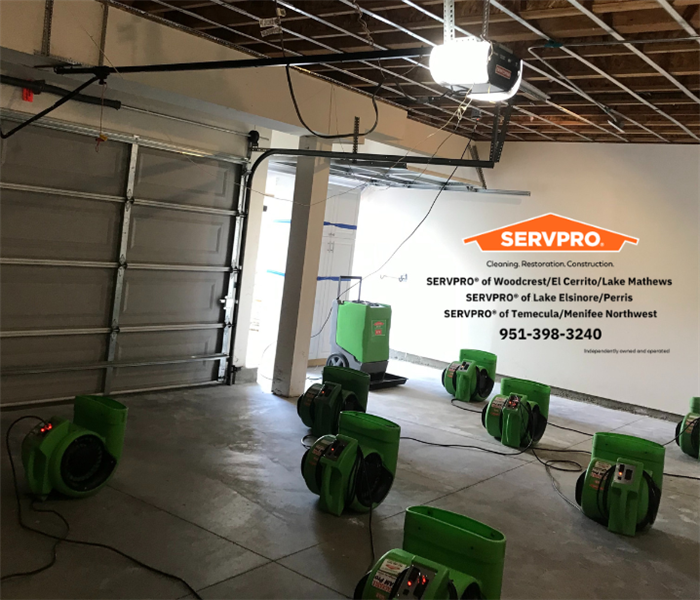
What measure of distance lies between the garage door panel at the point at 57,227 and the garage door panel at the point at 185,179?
43 centimetres

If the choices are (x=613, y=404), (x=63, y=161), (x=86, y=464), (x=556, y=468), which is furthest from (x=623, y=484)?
(x=63, y=161)

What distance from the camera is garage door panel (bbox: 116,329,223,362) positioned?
672 cm

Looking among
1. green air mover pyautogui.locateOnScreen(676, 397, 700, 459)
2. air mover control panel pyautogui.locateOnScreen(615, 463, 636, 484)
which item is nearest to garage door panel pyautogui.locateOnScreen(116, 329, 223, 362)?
air mover control panel pyautogui.locateOnScreen(615, 463, 636, 484)

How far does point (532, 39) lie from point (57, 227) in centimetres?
433

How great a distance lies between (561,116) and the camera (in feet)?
25.0

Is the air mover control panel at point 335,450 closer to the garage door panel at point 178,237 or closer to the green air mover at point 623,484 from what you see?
the green air mover at point 623,484

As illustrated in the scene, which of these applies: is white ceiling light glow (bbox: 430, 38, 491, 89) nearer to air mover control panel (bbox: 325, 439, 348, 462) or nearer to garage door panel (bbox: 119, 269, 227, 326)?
air mover control panel (bbox: 325, 439, 348, 462)

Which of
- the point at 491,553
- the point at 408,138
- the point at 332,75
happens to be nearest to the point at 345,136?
the point at 332,75

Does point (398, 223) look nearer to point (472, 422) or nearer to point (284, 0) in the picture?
point (472, 422)

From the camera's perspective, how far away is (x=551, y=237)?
912 cm

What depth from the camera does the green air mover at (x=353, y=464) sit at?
14.2 feet

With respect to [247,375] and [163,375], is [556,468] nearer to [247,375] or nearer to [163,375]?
[247,375]

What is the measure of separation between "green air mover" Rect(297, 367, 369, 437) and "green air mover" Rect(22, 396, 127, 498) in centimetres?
198

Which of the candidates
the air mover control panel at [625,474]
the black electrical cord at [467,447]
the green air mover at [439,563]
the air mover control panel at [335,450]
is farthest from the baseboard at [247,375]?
the green air mover at [439,563]
